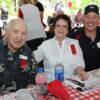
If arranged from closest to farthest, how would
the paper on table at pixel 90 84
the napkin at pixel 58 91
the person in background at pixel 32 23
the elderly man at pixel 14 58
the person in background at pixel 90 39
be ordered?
1. the napkin at pixel 58 91
2. the paper on table at pixel 90 84
3. the elderly man at pixel 14 58
4. the person in background at pixel 90 39
5. the person in background at pixel 32 23

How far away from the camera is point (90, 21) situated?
315 centimetres

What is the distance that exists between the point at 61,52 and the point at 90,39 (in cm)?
57

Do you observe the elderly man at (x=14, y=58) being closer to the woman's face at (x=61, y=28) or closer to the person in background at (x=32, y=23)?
the woman's face at (x=61, y=28)

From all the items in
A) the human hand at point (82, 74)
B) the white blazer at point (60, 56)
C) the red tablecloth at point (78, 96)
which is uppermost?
the white blazer at point (60, 56)

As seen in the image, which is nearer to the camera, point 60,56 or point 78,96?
point 78,96

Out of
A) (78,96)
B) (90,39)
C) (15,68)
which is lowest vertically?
(78,96)

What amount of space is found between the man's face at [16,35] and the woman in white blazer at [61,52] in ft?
1.52

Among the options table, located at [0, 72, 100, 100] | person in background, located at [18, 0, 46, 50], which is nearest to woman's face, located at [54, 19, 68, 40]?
table, located at [0, 72, 100, 100]

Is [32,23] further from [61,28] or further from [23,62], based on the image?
[23,62]

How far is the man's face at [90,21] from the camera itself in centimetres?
315

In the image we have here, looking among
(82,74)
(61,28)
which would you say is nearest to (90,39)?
(61,28)

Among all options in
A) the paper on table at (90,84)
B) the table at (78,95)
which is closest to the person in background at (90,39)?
the paper on table at (90,84)

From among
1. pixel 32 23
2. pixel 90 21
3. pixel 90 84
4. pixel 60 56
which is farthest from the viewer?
pixel 32 23

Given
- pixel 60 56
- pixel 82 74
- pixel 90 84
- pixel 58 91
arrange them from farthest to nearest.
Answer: pixel 60 56 → pixel 82 74 → pixel 90 84 → pixel 58 91
